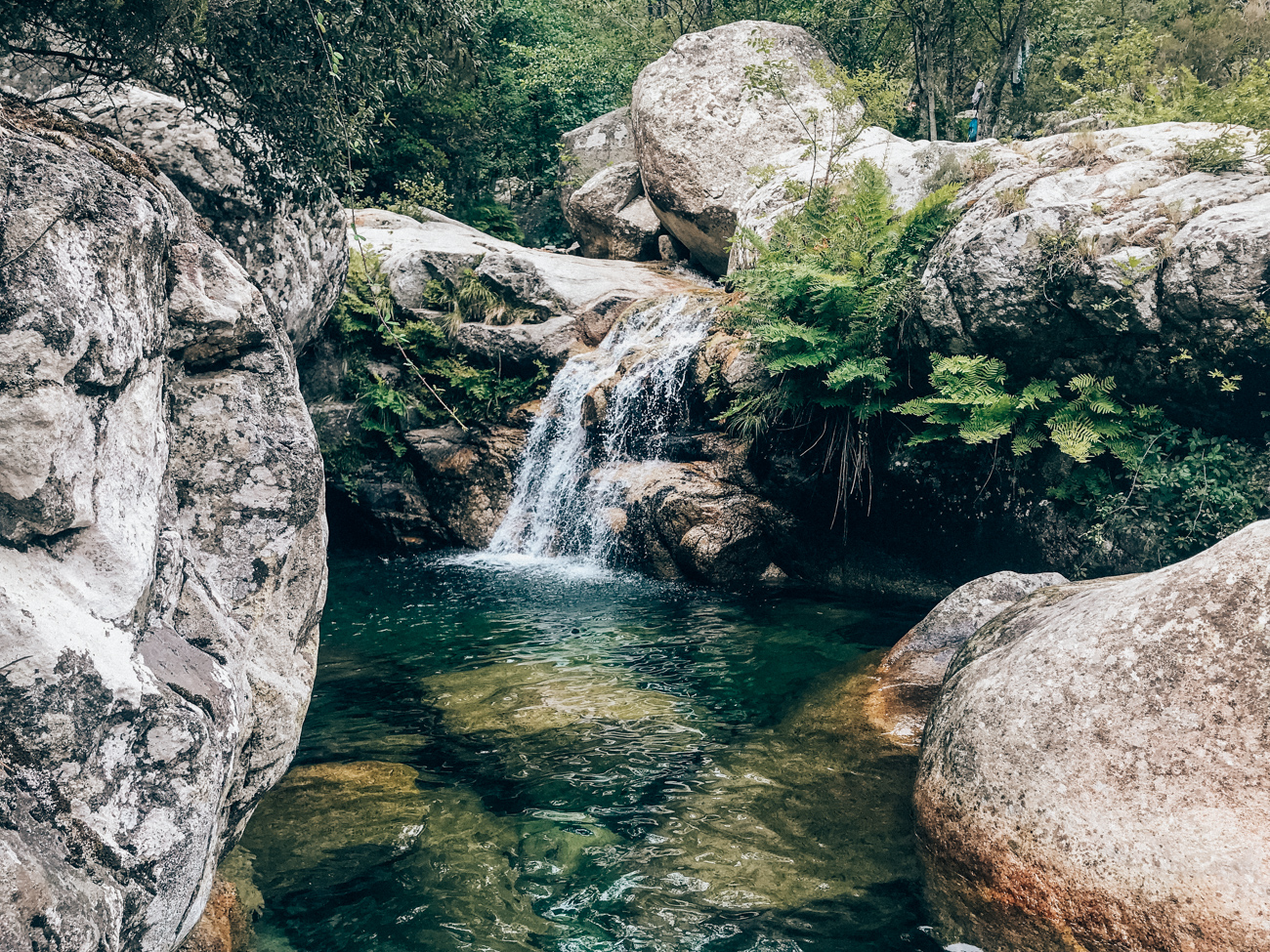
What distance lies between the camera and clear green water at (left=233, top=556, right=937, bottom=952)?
13.3ft

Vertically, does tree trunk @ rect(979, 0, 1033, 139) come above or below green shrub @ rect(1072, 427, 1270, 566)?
above

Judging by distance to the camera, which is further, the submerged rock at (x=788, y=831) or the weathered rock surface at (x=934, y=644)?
the weathered rock surface at (x=934, y=644)

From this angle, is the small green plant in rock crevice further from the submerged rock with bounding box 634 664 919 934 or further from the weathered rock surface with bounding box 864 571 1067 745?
the submerged rock with bounding box 634 664 919 934

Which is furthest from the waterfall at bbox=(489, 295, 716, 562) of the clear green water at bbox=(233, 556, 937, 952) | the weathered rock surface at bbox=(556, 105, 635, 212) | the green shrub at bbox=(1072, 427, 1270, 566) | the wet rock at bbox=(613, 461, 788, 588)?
the weathered rock surface at bbox=(556, 105, 635, 212)

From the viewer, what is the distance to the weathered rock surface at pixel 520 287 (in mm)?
13484

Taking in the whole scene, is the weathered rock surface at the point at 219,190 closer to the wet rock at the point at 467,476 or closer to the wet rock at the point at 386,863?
the wet rock at the point at 386,863

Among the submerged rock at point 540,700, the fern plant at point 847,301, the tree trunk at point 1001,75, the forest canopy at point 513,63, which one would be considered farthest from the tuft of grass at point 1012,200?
the tree trunk at point 1001,75

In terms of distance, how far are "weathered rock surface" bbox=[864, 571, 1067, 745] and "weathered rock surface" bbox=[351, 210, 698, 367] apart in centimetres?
811

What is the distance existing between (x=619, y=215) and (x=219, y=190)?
12.7m

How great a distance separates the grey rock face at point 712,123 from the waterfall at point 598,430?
152 inches

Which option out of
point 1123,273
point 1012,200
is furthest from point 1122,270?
point 1012,200

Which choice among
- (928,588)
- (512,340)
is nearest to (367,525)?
(512,340)

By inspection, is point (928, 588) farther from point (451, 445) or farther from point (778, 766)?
point (451, 445)

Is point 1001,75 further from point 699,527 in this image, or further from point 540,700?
point 540,700
